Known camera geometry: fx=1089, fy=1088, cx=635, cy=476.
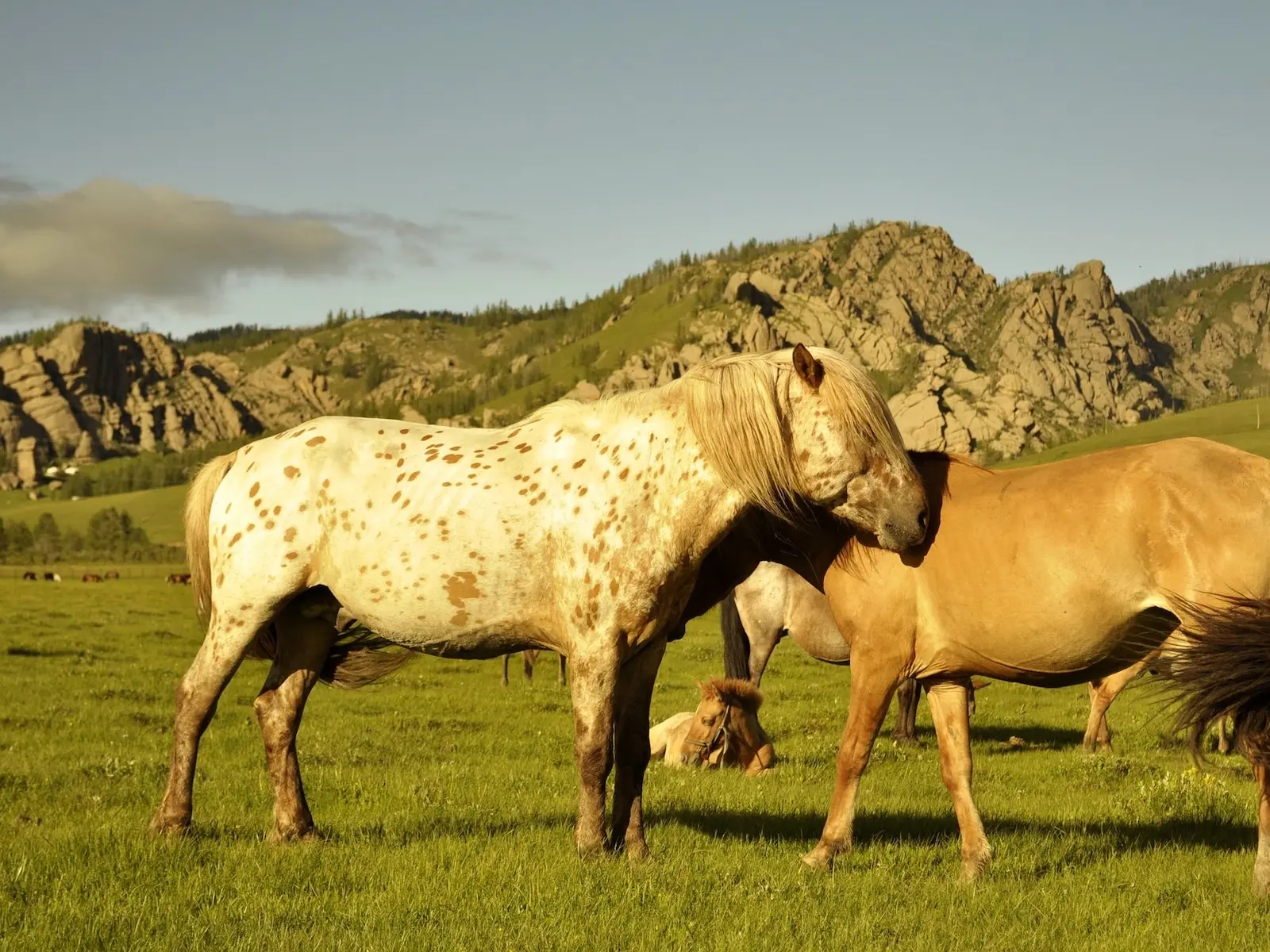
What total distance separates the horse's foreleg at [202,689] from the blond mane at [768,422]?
127 inches

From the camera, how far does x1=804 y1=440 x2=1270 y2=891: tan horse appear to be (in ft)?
19.5

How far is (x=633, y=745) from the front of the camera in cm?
710

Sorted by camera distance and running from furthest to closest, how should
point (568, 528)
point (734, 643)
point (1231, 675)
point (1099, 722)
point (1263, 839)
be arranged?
point (734, 643) < point (1099, 722) < point (568, 528) < point (1263, 839) < point (1231, 675)

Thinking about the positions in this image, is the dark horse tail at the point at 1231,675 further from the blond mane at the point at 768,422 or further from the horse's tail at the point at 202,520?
the horse's tail at the point at 202,520

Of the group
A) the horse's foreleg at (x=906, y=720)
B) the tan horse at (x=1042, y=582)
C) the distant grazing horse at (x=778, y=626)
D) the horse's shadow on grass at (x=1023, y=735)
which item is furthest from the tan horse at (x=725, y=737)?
the tan horse at (x=1042, y=582)

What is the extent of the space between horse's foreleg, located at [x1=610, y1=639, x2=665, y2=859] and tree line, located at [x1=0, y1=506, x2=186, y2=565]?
400 ft

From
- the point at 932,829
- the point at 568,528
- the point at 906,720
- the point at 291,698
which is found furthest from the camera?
the point at 906,720

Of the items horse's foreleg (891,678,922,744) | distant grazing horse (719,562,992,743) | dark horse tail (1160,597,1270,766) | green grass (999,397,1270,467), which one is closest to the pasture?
dark horse tail (1160,597,1270,766)

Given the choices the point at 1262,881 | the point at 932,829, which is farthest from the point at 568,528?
the point at 1262,881

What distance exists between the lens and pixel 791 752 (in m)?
13.3

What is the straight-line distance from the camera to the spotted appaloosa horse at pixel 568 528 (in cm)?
641

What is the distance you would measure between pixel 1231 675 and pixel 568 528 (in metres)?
3.63

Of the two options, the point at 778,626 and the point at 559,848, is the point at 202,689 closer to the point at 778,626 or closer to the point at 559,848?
the point at 559,848

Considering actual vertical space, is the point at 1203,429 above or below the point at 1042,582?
above
